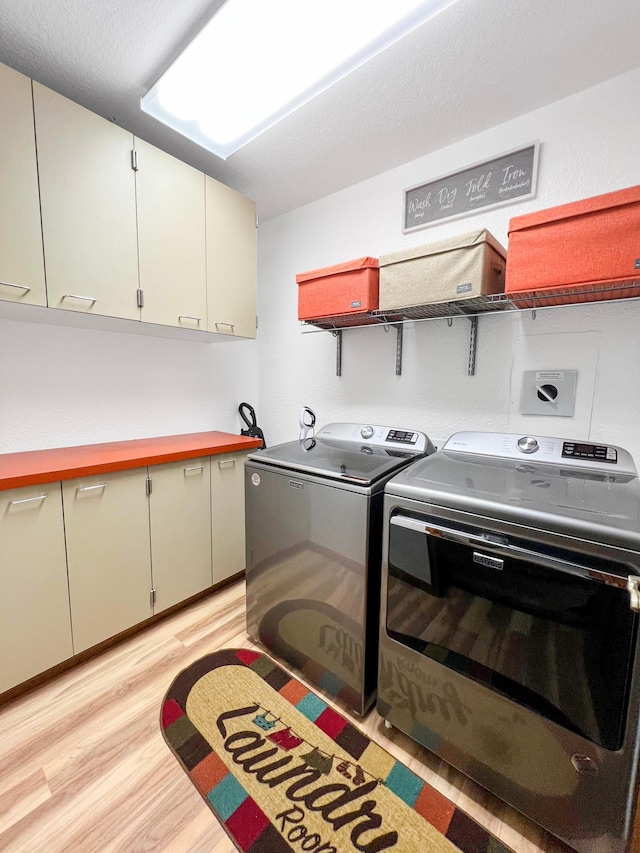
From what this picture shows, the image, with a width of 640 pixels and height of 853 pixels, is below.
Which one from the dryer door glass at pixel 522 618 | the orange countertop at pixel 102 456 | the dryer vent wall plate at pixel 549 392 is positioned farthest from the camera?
the dryer vent wall plate at pixel 549 392

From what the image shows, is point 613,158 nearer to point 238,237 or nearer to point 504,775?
point 238,237

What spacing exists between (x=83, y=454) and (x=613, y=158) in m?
2.58

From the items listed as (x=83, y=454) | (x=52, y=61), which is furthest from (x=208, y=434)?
(x=52, y=61)

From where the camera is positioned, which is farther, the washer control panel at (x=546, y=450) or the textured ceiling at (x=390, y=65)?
the washer control panel at (x=546, y=450)

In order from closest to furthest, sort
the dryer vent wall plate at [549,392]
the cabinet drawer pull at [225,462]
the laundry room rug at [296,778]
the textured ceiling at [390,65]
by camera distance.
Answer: the laundry room rug at [296,778], the textured ceiling at [390,65], the dryer vent wall plate at [549,392], the cabinet drawer pull at [225,462]

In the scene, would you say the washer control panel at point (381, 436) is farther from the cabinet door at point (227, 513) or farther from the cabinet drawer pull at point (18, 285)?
the cabinet drawer pull at point (18, 285)

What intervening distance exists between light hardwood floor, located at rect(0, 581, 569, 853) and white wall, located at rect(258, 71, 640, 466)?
1.33 meters

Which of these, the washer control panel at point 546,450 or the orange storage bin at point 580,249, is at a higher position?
the orange storage bin at point 580,249

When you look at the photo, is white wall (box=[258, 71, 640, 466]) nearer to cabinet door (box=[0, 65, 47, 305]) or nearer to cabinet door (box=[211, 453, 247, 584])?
cabinet door (box=[211, 453, 247, 584])

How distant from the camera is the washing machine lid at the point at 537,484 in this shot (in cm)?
93

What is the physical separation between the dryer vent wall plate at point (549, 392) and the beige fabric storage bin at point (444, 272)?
421 mm

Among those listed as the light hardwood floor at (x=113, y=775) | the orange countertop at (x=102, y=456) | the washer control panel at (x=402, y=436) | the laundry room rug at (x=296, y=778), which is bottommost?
the light hardwood floor at (x=113, y=775)

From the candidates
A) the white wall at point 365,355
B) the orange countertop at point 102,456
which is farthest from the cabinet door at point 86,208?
the orange countertop at point 102,456

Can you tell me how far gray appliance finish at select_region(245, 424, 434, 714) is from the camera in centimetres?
135
